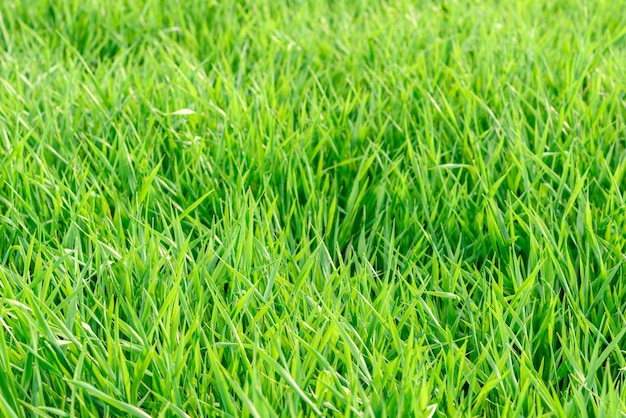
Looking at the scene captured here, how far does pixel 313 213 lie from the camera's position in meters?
1.57

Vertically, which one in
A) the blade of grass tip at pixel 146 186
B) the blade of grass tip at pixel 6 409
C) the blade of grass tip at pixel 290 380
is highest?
the blade of grass tip at pixel 146 186

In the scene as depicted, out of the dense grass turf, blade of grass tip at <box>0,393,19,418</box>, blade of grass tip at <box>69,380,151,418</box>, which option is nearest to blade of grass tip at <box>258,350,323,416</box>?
the dense grass turf

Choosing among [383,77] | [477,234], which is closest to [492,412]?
[477,234]

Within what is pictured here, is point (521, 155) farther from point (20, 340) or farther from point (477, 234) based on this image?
point (20, 340)

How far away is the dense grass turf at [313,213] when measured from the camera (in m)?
1.12

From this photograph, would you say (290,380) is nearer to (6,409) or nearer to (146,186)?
(6,409)

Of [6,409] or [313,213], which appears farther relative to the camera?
[313,213]

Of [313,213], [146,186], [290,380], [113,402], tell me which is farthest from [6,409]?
[313,213]

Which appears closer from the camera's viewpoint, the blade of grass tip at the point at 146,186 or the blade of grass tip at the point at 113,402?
the blade of grass tip at the point at 113,402

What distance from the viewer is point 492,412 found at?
1.14 m

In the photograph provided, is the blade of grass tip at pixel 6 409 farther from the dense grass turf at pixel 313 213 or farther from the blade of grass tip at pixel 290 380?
the blade of grass tip at pixel 290 380

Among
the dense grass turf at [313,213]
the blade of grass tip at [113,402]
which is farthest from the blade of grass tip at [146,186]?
the blade of grass tip at [113,402]

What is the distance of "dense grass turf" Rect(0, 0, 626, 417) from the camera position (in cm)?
112

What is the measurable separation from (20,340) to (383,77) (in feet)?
3.89
